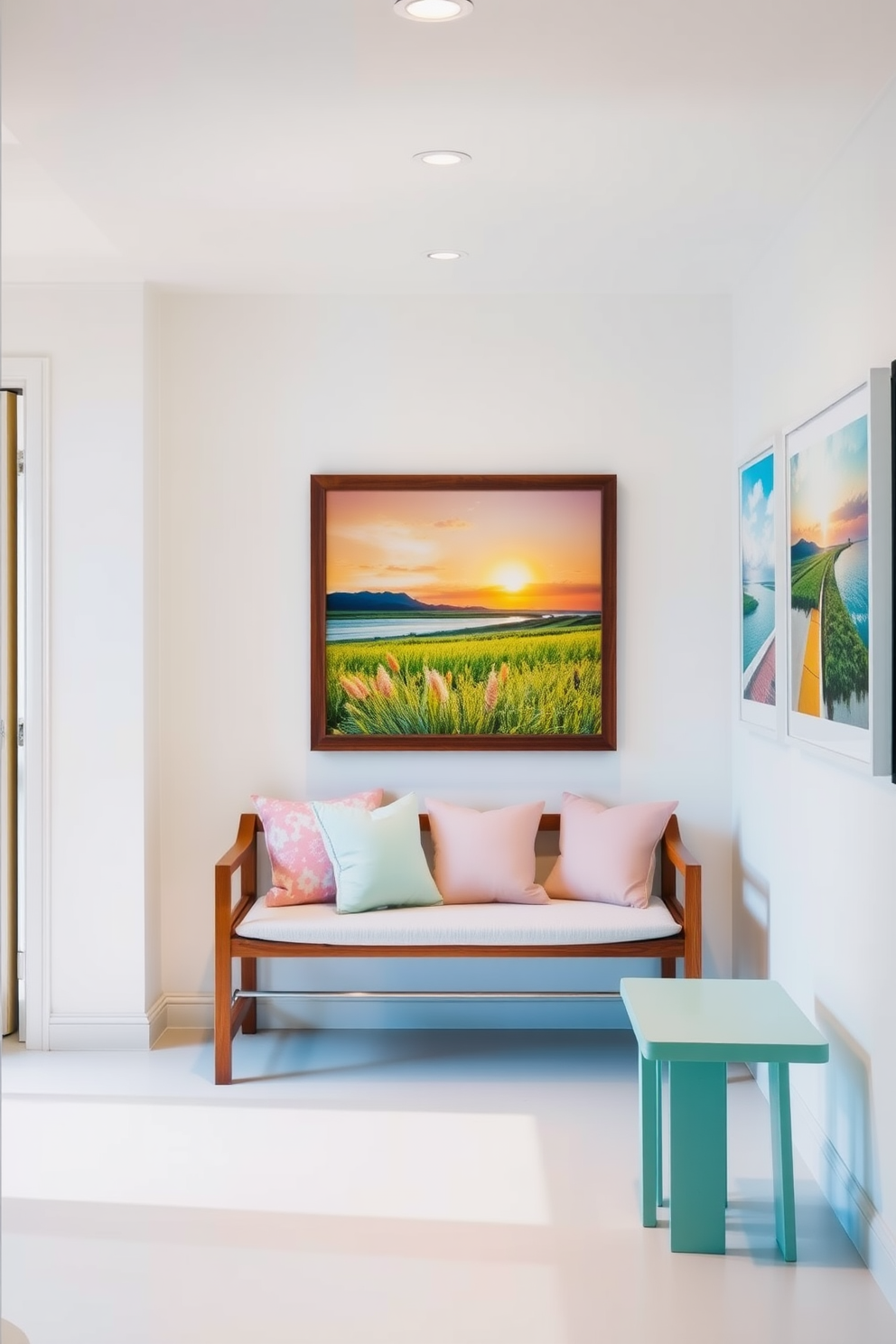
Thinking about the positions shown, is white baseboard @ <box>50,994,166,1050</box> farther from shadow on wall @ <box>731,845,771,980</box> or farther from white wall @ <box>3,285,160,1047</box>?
shadow on wall @ <box>731,845,771,980</box>

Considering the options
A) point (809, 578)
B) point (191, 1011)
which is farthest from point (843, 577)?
point (191, 1011)

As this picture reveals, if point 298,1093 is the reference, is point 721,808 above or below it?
above

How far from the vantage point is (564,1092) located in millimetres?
3906

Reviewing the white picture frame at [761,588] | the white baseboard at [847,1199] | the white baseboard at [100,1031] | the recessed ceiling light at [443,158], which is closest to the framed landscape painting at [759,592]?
the white picture frame at [761,588]

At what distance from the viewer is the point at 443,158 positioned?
310 cm

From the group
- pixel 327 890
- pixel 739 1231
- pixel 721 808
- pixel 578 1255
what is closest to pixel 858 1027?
pixel 739 1231

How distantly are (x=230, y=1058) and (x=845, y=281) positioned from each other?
2846 mm

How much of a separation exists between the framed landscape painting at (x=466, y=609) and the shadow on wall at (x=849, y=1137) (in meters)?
1.54

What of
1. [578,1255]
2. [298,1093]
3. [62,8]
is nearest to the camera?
[62,8]

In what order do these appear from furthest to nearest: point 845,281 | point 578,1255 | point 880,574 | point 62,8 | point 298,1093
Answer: point 298,1093, point 845,281, point 578,1255, point 880,574, point 62,8

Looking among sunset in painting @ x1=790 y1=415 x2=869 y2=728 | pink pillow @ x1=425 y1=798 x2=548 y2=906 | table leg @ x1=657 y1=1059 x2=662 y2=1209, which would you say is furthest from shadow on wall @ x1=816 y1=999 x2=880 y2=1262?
pink pillow @ x1=425 y1=798 x2=548 y2=906

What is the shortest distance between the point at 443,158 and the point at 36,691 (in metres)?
2.24

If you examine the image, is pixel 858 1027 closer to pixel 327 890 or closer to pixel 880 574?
pixel 880 574

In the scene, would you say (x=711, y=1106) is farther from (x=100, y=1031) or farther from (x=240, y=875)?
(x=100, y=1031)
